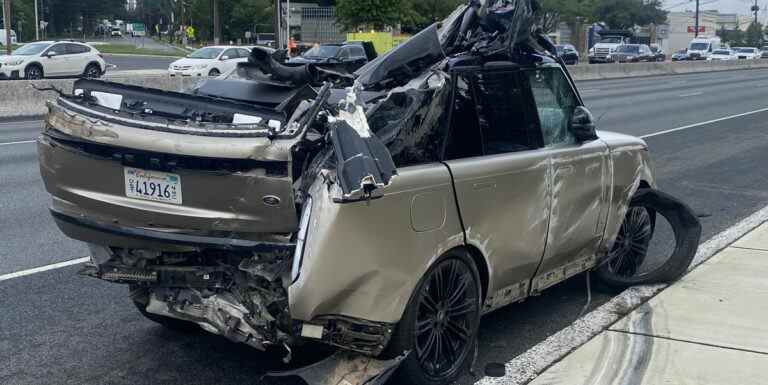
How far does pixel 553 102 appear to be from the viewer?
18.8 ft

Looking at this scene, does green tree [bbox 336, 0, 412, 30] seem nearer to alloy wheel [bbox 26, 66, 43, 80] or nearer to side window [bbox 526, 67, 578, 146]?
alloy wheel [bbox 26, 66, 43, 80]

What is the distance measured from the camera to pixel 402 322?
4.27 metres

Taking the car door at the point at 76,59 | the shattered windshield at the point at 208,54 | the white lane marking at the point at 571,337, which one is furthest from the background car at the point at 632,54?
the white lane marking at the point at 571,337

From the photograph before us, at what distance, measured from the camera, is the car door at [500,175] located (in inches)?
184

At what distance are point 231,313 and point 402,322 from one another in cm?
83

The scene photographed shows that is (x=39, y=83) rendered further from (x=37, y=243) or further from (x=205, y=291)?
(x=205, y=291)

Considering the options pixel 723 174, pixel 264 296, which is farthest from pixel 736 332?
pixel 723 174

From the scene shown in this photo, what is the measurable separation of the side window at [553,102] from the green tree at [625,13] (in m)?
92.9

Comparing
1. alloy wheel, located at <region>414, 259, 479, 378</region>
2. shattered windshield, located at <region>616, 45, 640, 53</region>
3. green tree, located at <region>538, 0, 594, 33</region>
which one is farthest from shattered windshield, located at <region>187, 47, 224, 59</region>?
green tree, located at <region>538, 0, 594, 33</region>

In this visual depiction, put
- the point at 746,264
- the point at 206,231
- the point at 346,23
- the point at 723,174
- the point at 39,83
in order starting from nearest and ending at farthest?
the point at 206,231 < the point at 746,264 < the point at 723,174 < the point at 39,83 < the point at 346,23

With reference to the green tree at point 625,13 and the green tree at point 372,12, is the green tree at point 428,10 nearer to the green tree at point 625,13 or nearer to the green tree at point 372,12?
the green tree at point 372,12

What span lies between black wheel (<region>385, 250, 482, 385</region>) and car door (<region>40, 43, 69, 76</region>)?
32.2 m

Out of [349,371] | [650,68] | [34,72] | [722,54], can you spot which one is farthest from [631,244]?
[722,54]

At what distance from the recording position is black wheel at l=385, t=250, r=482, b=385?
433 centimetres
